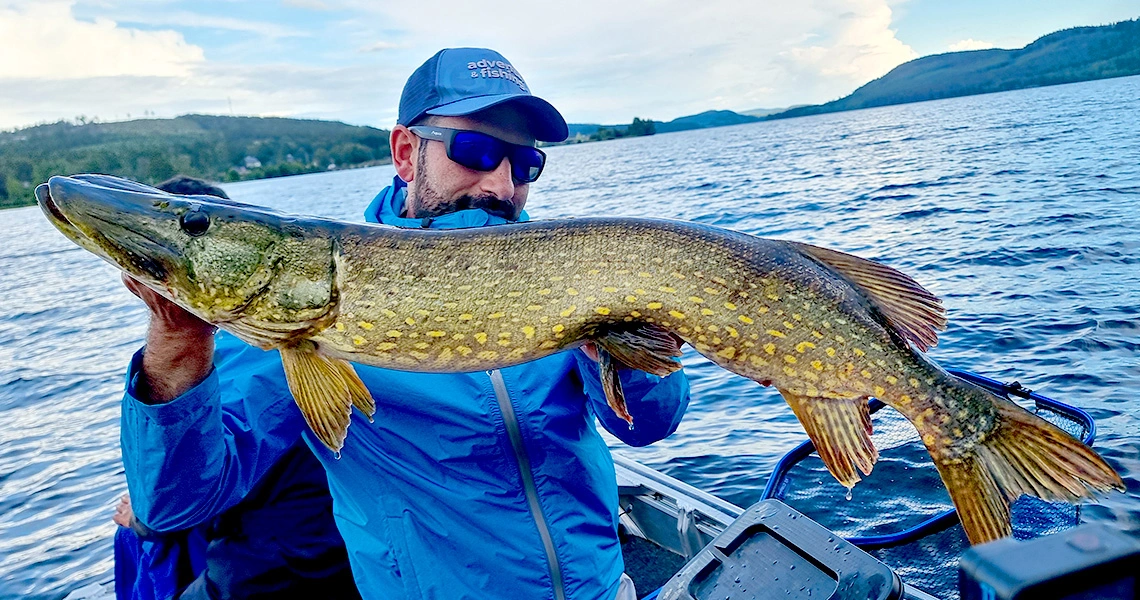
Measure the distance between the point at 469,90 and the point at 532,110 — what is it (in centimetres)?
29

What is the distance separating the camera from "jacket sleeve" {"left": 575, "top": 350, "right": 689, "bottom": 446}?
219 cm

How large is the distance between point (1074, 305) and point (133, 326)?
16.5 metres

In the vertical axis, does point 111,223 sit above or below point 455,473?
above

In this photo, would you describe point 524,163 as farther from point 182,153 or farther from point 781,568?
point 182,153

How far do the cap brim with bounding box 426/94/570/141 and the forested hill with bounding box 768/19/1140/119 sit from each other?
113255mm

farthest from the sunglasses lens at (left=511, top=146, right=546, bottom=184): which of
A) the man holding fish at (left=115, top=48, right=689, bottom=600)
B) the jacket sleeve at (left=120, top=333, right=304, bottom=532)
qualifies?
the jacket sleeve at (left=120, top=333, right=304, bottom=532)

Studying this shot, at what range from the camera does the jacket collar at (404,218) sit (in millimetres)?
2512

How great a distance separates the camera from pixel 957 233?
1148 cm

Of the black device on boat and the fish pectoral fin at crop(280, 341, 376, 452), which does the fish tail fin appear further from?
the fish pectoral fin at crop(280, 341, 376, 452)

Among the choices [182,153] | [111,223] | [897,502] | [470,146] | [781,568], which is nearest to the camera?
[111,223]

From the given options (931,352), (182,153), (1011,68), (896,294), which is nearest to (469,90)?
(896,294)

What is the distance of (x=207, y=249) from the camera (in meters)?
1.82

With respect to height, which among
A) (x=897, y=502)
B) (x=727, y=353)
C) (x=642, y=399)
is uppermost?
(x=727, y=353)

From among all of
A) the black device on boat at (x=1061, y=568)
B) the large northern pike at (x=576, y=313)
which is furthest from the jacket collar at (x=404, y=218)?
the black device on boat at (x=1061, y=568)
